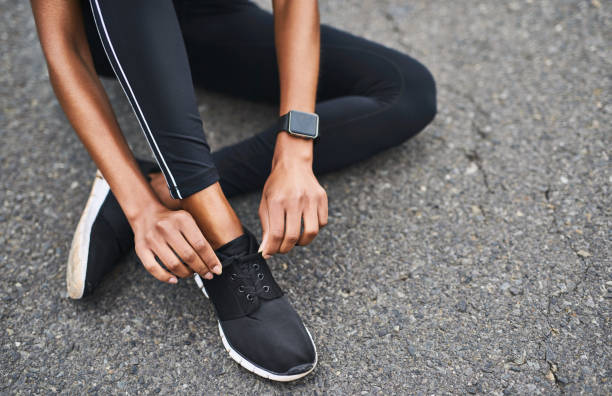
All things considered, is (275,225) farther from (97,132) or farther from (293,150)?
(97,132)

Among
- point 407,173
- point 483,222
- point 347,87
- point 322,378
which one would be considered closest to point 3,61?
point 347,87

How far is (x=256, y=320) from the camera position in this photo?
1.26 m

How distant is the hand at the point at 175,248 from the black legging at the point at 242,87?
8cm

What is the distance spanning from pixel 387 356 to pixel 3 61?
79.6 inches

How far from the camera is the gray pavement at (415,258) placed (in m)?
1.27

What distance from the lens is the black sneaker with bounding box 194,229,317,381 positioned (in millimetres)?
1220

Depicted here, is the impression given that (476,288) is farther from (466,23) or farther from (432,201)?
(466,23)

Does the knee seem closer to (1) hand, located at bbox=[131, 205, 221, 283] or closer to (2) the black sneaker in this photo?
(2) the black sneaker

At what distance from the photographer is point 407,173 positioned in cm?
170

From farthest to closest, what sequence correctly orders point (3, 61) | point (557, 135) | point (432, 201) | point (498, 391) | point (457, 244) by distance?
point (3, 61) → point (557, 135) → point (432, 201) → point (457, 244) → point (498, 391)

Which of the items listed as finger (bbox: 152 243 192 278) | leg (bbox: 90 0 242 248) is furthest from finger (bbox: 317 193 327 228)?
finger (bbox: 152 243 192 278)

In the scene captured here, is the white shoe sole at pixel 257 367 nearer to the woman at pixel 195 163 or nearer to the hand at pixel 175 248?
the woman at pixel 195 163

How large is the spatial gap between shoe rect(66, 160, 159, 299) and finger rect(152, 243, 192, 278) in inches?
12.7

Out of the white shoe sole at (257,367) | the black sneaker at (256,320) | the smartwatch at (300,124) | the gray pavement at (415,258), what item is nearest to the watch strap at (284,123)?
the smartwatch at (300,124)
